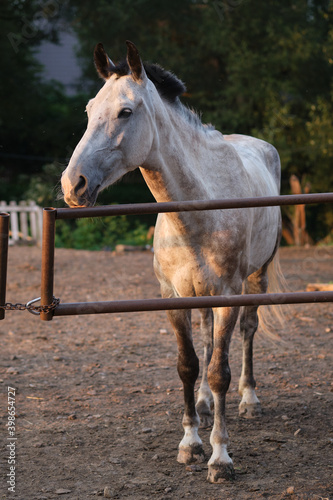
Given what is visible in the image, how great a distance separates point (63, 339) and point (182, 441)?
2639 mm

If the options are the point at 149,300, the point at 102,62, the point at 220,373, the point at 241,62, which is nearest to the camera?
the point at 149,300

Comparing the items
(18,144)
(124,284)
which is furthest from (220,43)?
→ (124,284)

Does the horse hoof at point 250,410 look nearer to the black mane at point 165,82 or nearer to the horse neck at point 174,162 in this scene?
the horse neck at point 174,162

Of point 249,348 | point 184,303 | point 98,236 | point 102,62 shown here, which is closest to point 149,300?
point 184,303

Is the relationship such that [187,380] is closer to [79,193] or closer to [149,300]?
[149,300]

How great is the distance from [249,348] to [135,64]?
2.34 metres

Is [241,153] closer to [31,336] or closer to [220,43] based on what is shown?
[31,336]

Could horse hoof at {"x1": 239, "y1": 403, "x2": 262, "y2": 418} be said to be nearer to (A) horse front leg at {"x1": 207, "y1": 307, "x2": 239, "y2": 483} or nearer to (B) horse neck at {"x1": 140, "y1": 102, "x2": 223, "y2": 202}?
(A) horse front leg at {"x1": 207, "y1": 307, "x2": 239, "y2": 483}

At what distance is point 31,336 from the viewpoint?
5570 mm

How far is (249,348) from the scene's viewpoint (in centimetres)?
403

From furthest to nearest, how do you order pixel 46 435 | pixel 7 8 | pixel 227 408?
pixel 7 8
pixel 227 408
pixel 46 435

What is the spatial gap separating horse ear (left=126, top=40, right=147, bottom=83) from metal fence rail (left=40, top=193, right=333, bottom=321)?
0.69m

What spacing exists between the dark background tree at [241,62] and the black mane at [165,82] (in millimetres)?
11496

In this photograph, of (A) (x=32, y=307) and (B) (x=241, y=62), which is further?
(B) (x=241, y=62)
